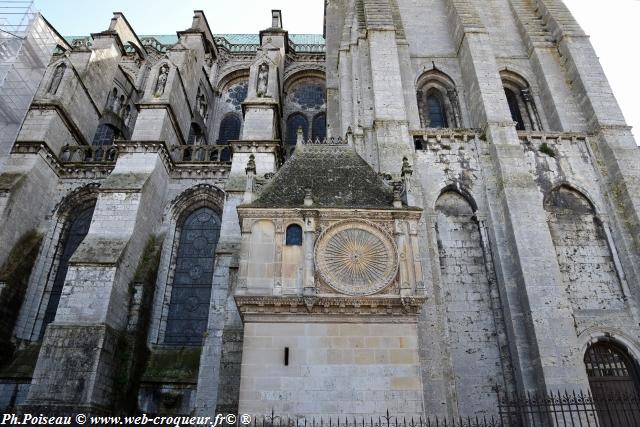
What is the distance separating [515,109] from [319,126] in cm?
878

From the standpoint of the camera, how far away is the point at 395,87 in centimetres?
1458

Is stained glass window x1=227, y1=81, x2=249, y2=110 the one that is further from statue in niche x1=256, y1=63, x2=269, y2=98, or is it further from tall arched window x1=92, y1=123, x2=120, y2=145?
tall arched window x1=92, y1=123, x2=120, y2=145

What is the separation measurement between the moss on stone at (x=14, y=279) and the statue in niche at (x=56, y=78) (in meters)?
5.39

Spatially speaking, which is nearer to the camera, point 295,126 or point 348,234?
point 348,234

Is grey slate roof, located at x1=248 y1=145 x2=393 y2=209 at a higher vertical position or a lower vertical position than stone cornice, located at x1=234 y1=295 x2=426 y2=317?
higher

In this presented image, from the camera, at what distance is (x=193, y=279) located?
14633 mm

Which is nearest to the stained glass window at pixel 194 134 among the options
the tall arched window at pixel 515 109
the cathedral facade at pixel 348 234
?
the cathedral facade at pixel 348 234

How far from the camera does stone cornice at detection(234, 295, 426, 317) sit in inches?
347

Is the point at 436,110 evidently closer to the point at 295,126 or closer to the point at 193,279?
the point at 295,126

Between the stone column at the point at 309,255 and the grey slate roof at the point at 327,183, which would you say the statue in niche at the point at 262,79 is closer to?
the grey slate roof at the point at 327,183

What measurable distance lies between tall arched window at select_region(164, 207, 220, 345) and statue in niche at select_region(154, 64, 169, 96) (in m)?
4.68

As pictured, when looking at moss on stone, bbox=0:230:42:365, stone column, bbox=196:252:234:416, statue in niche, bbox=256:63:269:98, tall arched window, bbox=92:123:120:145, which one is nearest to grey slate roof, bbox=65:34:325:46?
tall arched window, bbox=92:123:120:145

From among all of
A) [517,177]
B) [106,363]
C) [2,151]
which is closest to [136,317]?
[106,363]

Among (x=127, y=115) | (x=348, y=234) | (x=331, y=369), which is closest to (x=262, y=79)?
(x=127, y=115)
